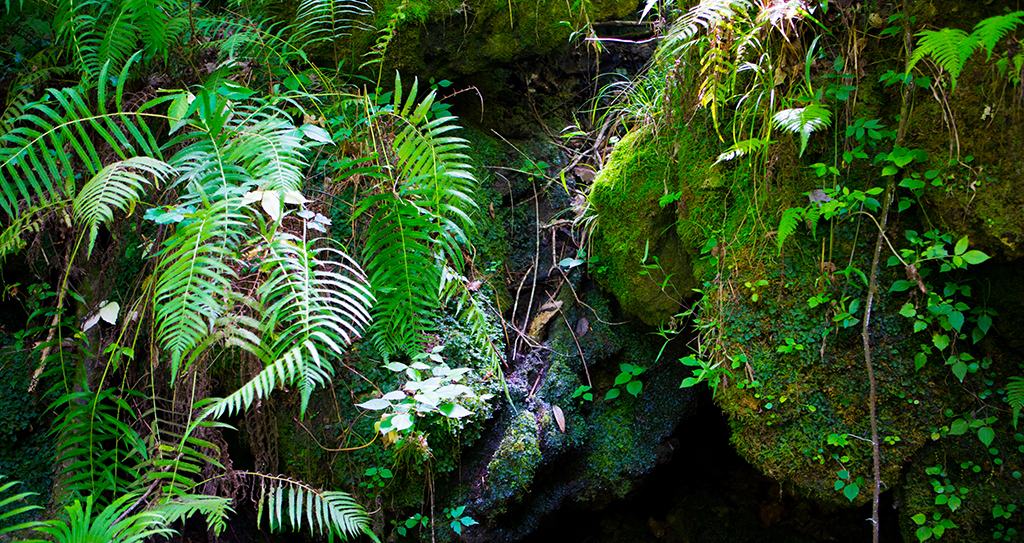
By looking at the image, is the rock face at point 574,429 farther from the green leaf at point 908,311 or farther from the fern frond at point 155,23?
the fern frond at point 155,23

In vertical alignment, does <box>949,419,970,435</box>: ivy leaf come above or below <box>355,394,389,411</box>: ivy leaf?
below

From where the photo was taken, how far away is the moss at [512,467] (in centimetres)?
222

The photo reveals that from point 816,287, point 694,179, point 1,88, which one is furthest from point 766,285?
point 1,88

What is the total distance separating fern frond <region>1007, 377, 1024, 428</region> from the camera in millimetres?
1748

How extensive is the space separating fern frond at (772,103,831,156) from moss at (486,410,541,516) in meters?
1.50

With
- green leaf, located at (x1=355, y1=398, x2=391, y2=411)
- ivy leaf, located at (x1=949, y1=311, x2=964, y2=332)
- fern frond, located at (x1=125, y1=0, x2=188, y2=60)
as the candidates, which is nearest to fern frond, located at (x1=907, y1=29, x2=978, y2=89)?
→ ivy leaf, located at (x1=949, y1=311, x2=964, y2=332)

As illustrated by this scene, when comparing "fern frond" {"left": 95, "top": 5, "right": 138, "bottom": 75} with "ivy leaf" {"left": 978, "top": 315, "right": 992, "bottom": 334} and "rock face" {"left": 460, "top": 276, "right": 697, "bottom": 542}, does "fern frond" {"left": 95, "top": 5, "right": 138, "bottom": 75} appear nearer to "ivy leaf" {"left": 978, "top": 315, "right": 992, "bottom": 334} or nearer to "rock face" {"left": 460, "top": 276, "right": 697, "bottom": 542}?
"rock face" {"left": 460, "top": 276, "right": 697, "bottom": 542}

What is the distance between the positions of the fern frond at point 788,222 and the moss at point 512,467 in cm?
125

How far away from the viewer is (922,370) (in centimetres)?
191

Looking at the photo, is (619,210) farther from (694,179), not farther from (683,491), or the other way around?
(683,491)

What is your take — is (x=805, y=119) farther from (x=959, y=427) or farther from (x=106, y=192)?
(x=106, y=192)

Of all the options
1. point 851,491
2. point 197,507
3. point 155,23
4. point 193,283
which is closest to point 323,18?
point 155,23

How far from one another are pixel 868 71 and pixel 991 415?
4.09 feet

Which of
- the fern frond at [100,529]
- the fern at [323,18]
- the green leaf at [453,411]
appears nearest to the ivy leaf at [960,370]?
the green leaf at [453,411]
